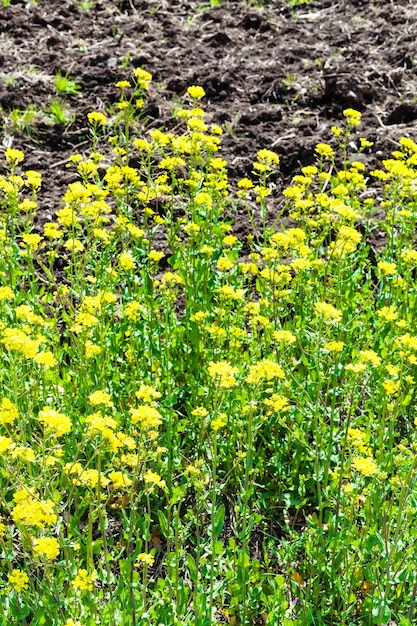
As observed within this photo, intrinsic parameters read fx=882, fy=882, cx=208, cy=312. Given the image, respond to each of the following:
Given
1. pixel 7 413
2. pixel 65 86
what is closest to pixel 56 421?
pixel 7 413

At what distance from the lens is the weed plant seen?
2902mm

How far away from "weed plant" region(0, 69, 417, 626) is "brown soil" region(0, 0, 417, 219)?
3.92 ft

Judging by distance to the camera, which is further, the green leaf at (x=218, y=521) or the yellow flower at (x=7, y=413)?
the green leaf at (x=218, y=521)

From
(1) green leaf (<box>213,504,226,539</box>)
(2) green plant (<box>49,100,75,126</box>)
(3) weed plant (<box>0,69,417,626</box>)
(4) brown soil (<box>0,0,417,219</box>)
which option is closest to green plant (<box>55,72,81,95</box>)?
(4) brown soil (<box>0,0,417,219</box>)

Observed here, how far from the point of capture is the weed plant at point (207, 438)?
114 inches

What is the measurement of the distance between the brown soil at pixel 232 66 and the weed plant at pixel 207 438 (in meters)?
1.19

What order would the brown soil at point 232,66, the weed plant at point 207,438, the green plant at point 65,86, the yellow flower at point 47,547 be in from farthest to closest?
the green plant at point 65,86
the brown soil at point 232,66
the weed plant at point 207,438
the yellow flower at point 47,547

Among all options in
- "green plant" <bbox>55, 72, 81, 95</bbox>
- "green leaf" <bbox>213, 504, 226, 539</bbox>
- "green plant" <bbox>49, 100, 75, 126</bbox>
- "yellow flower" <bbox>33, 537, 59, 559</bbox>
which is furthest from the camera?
"green plant" <bbox>55, 72, 81, 95</bbox>

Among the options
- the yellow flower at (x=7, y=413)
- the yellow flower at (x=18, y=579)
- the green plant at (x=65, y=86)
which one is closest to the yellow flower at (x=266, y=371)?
the yellow flower at (x=7, y=413)

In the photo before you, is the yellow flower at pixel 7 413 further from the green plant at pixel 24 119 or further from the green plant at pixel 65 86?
the green plant at pixel 65 86

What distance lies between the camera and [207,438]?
3713 millimetres

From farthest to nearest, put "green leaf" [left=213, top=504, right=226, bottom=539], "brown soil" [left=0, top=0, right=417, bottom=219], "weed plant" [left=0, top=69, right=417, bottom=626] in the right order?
"brown soil" [left=0, top=0, right=417, bottom=219] < "green leaf" [left=213, top=504, right=226, bottom=539] < "weed plant" [left=0, top=69, right=417, bottom=626]

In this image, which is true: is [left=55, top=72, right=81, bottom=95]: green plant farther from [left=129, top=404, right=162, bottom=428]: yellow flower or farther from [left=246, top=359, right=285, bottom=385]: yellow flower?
[left=129, top=404, right=162, bottom=428]: yellow flower

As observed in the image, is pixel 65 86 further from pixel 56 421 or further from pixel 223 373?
pixel 56 421
